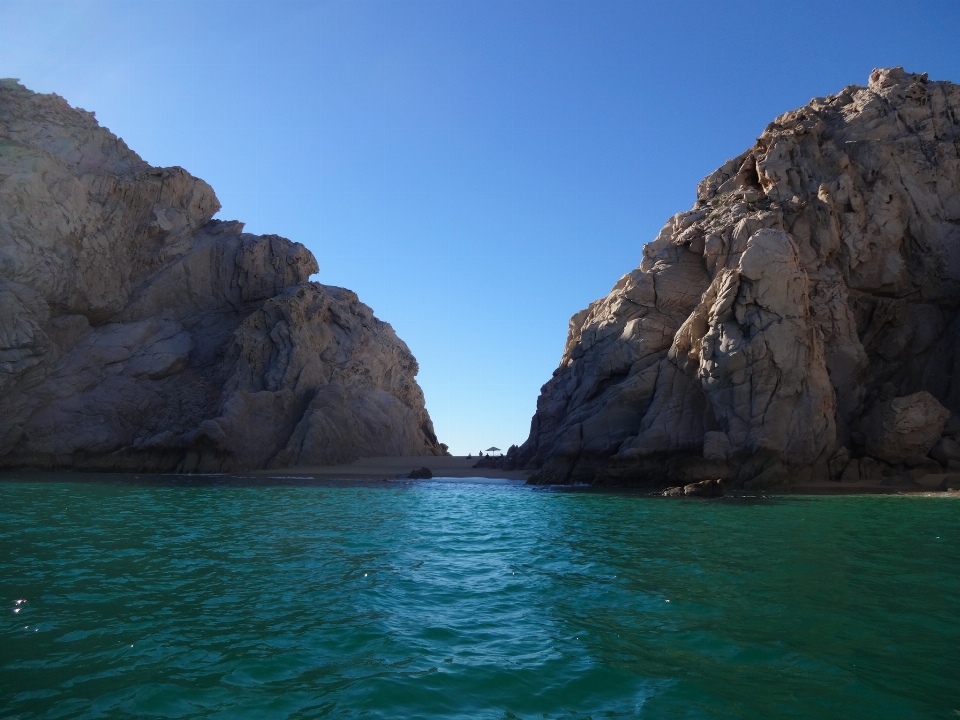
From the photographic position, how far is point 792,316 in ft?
104

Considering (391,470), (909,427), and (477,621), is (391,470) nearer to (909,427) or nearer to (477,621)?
(909,427)

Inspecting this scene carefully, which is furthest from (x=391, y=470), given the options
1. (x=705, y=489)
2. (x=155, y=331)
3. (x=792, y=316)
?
(x=792, y=316)

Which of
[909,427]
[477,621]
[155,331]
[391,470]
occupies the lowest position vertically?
[477,621]

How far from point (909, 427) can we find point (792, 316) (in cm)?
770

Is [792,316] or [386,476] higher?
[792,316]

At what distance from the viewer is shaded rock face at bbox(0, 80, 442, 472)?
43.5 metres

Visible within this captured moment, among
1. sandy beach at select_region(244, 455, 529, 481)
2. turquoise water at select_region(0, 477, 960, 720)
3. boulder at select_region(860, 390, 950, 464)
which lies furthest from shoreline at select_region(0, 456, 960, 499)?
turquoise water at select_region(0, 477, 960, 720)

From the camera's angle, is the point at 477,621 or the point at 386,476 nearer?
the point at 477,621

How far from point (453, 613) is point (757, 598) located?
447 cm

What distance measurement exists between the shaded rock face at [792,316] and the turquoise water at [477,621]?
14399 millimetres

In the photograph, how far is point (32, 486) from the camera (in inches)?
1152

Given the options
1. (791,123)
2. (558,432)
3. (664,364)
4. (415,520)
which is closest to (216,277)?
(558,432)

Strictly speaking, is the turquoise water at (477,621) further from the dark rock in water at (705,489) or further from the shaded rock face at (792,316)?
the shaded rock face at (792,316)

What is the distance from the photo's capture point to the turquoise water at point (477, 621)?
6.00m
